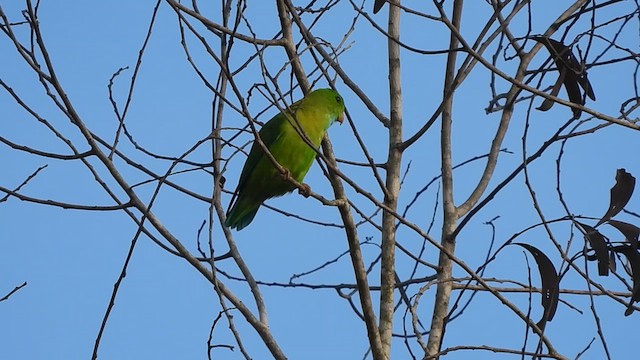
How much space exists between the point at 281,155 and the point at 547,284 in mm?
1775

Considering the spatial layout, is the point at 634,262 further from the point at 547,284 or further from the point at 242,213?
the point at 242,213

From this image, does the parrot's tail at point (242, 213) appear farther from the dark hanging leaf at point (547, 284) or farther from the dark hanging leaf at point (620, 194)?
the dark hanging leaf at point (620, 194)

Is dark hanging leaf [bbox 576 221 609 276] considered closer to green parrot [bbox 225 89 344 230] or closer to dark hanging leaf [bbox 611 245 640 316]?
dark hanging leaf [bbox 611 245 640 316]

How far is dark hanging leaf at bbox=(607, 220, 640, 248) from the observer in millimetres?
3084

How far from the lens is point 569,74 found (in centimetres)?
333

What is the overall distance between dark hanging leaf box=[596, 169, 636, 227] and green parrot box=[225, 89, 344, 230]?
5.40ft

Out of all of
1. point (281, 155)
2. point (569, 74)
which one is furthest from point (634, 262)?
point (281, 155)

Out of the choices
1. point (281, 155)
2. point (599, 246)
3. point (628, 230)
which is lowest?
point (599, 246)

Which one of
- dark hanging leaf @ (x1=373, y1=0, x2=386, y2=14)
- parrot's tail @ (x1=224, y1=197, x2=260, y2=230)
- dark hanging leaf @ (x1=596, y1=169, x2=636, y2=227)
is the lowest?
dark hanging leaf @ (x1=596, y1=169, x2=636, y2=227)

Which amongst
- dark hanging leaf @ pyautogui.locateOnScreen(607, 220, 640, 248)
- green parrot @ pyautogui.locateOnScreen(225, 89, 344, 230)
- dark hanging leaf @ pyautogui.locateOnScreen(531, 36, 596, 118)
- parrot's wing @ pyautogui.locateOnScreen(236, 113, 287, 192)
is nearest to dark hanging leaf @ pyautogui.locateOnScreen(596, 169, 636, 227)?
dark hanging leaf @ pyautogui.locateOnScreen(607, 220, 640, 248)

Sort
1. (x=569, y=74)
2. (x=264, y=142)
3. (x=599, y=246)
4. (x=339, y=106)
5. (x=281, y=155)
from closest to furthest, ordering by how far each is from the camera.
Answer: (x=599, y=246) → (x=569, y=74) → (x=281, y=155) → (x=264, y=142) → (x=339, y=106)

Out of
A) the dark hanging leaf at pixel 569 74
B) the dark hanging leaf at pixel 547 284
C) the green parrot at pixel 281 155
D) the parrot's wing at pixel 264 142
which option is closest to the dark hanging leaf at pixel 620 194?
the dark hanging leaf at pixel 547 284

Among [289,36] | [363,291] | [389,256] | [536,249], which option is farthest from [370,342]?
[289,36]

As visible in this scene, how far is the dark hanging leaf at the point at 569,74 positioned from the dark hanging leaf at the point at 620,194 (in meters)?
0.37
